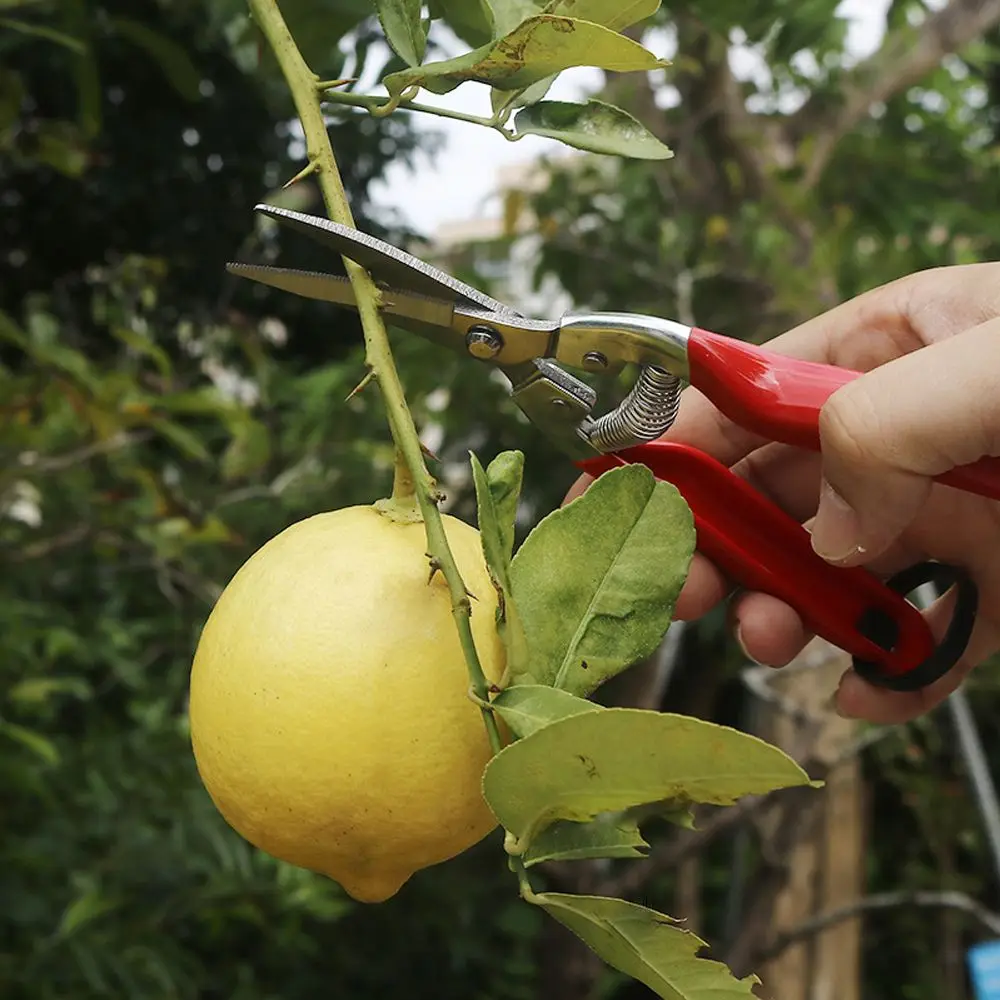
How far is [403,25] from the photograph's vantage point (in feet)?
1.43

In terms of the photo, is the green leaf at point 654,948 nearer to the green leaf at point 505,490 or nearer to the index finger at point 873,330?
the green leaf at point 505,490

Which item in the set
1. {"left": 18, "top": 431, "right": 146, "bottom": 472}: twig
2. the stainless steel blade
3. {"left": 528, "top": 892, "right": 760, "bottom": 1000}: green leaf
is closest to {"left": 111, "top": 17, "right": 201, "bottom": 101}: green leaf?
{"left": 18, "top": 431, "right": 146, "bottom": 472}: twig

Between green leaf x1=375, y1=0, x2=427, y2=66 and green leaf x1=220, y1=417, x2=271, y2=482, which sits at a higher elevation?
green leaf x1=375, y1=0, x2=427, y2=66

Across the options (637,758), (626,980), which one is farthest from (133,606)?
(637,758)

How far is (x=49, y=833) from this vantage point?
3.90 ft

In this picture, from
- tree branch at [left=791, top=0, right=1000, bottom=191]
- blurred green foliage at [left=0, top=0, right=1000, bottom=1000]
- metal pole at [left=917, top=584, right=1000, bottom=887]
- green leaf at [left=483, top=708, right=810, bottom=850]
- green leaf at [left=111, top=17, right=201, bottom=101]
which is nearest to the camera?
green leaf at [left=483, top=708, right=810, bottom=850]

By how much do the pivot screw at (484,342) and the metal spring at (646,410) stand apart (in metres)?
Answer: 0.06

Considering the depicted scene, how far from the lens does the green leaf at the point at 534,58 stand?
1.28ft

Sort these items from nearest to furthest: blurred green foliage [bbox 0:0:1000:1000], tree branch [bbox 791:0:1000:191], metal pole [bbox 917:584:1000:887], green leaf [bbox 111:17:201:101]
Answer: green leaf [bbox 111:17:201:101] → blurred green foliage [bbox 0:0:1000:1000] → metal pole [bbox 917:584:1000:887] → tree branch [bbox 791:0:1000:191]

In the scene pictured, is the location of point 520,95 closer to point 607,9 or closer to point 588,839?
point 607,9

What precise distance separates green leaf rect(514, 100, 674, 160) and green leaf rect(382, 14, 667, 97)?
4 cm

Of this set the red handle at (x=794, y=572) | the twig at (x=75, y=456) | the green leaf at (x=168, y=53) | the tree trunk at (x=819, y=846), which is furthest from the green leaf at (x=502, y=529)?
the tree trunk at (x=819, y=846)

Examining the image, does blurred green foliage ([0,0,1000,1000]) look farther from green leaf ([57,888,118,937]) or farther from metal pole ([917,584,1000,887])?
metal pole ([917,584,1000,887])

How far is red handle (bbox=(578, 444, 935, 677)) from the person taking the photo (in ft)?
2.08
